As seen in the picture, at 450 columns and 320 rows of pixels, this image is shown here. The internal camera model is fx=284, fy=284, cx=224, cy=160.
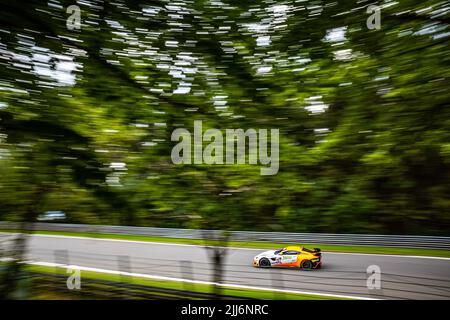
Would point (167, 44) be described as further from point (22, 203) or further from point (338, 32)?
point (22, 203)

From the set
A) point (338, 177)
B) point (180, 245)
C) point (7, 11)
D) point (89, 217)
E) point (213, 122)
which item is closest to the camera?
point (7, 11)

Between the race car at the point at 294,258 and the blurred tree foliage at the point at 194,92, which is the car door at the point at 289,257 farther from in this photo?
the blurred tree foliage at the point at 194,92

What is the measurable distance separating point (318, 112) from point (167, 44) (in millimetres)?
1750

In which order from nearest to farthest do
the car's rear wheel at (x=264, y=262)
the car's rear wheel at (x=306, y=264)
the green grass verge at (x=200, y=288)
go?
1. the green grass verge at (x=200, y=288)
2. the car's rear wheel at (x=306, y=264)
3. the car's rear wheel at (x=264, y=262)

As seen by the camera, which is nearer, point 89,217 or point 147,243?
point 89,217

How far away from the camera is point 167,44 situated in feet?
9.47

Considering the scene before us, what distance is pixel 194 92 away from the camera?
3057 millimetres

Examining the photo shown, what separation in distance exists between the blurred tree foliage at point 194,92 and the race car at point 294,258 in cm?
513

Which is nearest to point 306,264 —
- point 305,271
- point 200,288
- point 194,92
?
point 305,271

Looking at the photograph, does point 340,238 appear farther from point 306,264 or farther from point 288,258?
point 288,258

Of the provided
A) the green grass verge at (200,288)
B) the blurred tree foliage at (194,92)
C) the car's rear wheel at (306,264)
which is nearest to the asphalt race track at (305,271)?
the car's rear wheel at (306,264)

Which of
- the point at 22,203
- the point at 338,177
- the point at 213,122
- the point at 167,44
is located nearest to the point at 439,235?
the point at 338,177

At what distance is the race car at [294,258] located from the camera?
26.3ft

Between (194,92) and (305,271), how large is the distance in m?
7.10
